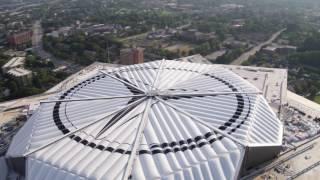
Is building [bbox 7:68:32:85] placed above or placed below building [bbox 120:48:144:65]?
below

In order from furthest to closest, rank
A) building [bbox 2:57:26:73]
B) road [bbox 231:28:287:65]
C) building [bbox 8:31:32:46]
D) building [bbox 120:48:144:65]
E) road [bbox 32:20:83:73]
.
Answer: building [bbox 8:31:32:46]
road [bbox 231:28:287:65]
road [bbox 32:20:83:73]
building [bbox 2:57:26:73]
building [bbox 120:48:144:65]

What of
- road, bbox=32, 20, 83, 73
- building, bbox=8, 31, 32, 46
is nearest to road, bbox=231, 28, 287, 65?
road, bbox=32, 20, 83, 73

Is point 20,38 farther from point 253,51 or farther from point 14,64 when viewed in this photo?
point 253,51

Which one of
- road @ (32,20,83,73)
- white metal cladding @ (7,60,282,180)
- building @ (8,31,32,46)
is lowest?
road @ (32,20,83,73)

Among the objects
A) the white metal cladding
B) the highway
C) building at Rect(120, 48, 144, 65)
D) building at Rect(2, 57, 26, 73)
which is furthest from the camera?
building at Rect(2, 57, 26, 73)

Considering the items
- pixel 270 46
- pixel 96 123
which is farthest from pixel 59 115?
pixel 270 46

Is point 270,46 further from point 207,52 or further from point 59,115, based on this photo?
point 59,115

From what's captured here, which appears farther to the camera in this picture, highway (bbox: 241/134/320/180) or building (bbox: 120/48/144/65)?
building (bbox: 120/48/144/65)

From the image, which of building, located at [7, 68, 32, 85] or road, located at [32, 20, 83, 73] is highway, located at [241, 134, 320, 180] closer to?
building, located at [7, 68, 32, 85]
